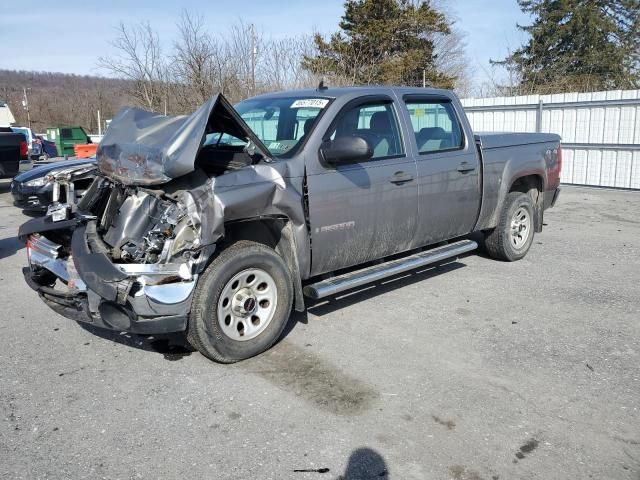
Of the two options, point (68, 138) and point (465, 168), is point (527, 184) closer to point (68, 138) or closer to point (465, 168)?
point (465, 168)

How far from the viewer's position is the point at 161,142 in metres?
4.05

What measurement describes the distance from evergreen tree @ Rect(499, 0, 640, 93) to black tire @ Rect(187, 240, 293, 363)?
27284 mm

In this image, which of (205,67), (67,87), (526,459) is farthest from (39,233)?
(67,87)

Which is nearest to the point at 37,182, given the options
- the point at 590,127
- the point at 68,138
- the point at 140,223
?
the point at 140,223

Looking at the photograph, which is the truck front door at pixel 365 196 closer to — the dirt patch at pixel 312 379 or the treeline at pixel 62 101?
the dirt patch at pixel 312 379

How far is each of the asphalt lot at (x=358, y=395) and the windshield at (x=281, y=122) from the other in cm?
159

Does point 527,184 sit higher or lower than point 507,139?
lower

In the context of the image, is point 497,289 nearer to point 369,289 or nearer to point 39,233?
point 369,289

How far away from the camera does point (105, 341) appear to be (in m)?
4.59

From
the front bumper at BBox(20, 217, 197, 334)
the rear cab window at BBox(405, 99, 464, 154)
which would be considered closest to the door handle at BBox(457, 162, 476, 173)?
the rear cab window at BBox(405, 99, 464, 154)

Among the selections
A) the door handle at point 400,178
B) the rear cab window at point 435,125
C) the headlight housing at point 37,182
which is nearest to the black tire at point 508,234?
the rear cab window at point 435,125

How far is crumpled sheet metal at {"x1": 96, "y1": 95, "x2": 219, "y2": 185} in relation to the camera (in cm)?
381

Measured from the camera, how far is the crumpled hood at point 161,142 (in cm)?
382

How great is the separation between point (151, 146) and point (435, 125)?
9.91 feet
